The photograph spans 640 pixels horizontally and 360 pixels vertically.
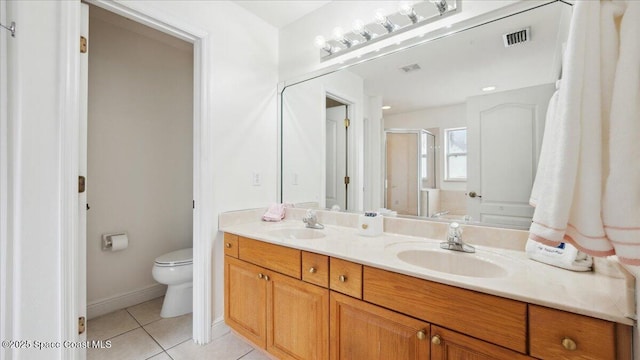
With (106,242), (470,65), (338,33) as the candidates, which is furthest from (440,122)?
(106,242)

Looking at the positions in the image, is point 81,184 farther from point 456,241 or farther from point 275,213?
point 456,241

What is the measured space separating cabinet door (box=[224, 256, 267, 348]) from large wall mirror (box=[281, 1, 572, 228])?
2.35 feet

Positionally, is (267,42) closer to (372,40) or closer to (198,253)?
(372,40)

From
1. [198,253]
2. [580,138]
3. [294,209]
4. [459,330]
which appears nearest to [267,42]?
[294,209]

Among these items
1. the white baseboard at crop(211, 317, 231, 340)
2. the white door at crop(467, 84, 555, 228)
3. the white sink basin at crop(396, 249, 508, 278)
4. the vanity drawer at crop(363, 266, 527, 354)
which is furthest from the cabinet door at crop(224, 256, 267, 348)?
the white door at crop(467, 84, 555, 228)

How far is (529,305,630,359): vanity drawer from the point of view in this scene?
26.4 inches

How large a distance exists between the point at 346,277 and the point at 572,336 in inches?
28.0

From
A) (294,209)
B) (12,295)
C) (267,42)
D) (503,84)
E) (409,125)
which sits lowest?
(12,295)

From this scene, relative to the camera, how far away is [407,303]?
0.97 m

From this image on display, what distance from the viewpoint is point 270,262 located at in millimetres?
1440

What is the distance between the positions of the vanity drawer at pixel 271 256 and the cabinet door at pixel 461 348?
660 millimetres

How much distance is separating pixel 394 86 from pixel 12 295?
86.1 inches

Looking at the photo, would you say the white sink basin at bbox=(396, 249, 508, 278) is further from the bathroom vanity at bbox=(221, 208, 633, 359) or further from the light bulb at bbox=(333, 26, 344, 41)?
the light bulb at bbox=(333, 26, 344, 41)

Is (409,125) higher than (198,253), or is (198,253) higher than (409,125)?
(409,125)
